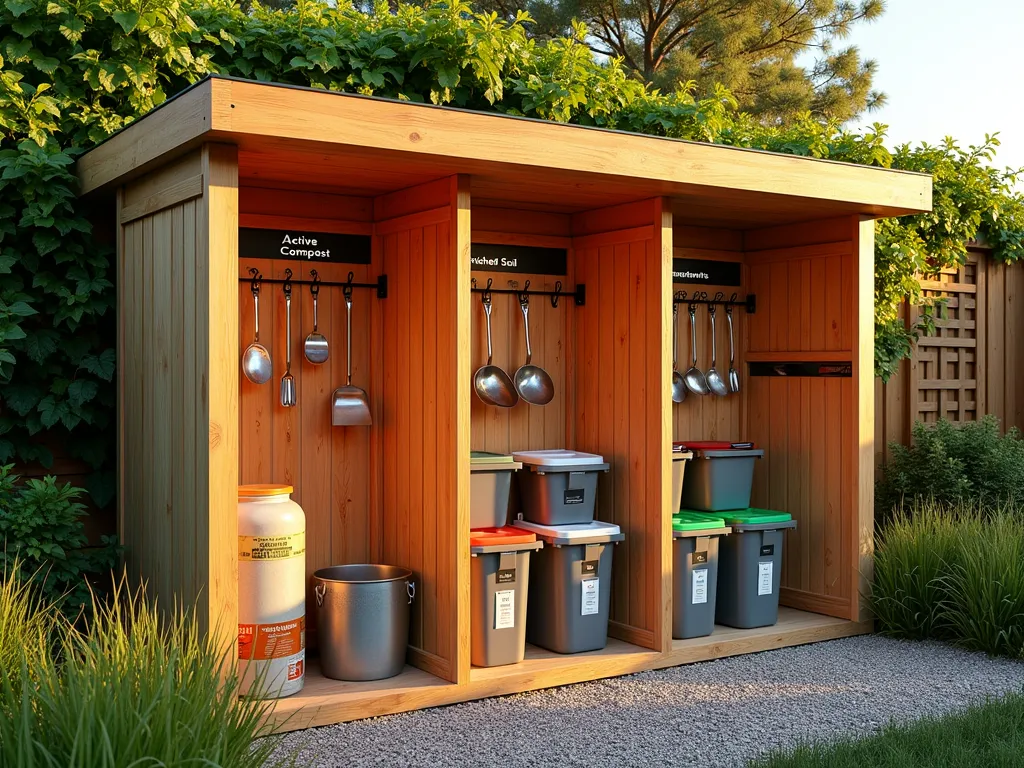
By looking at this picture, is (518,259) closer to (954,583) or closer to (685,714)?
(685,714)

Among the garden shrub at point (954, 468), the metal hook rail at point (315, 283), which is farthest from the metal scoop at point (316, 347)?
the garden shrub at point (954, 468)

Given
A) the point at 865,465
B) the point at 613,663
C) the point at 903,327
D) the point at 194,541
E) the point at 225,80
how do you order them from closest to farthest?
the point at 225,80 < the point at 194,541 < the point at 613,663 < the point at 865,465 < the point at 903,327

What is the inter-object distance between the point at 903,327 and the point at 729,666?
144 inches

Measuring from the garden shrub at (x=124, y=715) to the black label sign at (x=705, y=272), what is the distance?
413 centimetres

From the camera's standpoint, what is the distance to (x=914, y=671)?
17.8ft

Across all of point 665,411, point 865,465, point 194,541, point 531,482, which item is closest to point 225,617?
point 194,541

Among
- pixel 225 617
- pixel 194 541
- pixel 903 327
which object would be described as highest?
pixel 903 327

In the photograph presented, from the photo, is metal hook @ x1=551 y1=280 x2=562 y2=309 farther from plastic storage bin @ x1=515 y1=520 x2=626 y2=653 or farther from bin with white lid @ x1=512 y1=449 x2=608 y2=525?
plastic storage bin @ x1=515 y1=520 x2=626 y2=653

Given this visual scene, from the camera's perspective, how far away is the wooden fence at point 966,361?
8.29m

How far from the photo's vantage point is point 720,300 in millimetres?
6895

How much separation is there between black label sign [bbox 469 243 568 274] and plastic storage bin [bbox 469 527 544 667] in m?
1.51

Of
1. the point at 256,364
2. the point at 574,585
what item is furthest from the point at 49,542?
the point at 574,585

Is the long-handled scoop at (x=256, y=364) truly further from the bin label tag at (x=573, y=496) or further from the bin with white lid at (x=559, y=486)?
the bin label tag at (x=573, y=496)

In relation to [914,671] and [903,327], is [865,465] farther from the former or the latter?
[903,327]
